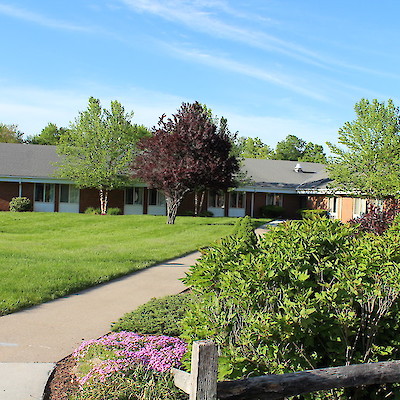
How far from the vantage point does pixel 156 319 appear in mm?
6543

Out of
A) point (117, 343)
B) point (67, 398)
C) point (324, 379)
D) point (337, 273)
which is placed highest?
point (337, 273)

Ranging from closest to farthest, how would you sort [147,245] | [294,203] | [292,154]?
[147,245]
[294,203]
[292,154]

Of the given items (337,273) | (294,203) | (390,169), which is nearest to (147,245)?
(337,273)

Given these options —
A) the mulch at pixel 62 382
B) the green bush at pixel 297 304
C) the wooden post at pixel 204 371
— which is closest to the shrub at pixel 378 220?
the green bush at pixel 297 304

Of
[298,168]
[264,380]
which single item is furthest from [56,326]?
[298,168]

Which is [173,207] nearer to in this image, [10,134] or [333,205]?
[333,205]

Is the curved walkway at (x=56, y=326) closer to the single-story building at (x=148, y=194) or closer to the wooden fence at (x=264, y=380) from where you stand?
the wooden fence at (x=264, y=380)

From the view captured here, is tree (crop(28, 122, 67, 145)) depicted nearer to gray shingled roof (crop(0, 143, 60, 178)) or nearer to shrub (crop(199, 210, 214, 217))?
gray shingled roof (crop(0, 143, 60, 178))

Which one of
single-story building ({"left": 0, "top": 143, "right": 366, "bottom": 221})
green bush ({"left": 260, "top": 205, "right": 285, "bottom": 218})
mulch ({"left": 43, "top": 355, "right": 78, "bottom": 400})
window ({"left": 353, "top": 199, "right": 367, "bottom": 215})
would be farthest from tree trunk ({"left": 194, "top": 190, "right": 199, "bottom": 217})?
mulch ({"left": 43, "top": 355, "right": 78, "bottom": 400})

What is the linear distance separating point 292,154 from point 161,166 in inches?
2330

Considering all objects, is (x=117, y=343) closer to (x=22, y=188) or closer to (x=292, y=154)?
(x=22, y=188)

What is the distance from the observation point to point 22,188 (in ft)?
105

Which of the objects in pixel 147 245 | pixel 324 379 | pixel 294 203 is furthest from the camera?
pixel 294 203

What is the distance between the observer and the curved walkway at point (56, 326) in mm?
4722
